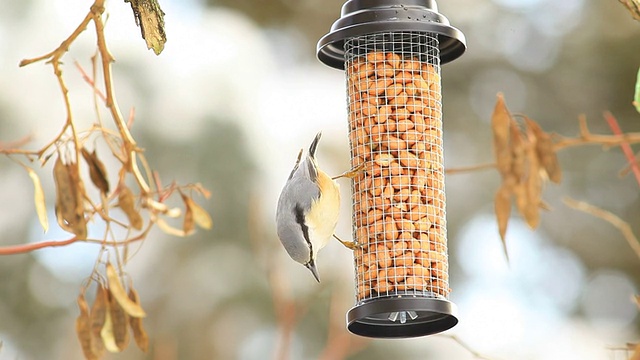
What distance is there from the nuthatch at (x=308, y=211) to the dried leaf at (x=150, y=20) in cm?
65

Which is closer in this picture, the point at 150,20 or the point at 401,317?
the point at 150,20

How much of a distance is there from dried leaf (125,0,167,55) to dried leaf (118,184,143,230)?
34 cm

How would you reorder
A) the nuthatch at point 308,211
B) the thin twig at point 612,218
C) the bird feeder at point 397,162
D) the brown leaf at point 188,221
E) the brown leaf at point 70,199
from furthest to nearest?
the nuthatch at point 308,211 < the bird feeder at point 397,162 < the brown leaf at point 188,221 < the thin twig at point 612,218 < the brown leaf at point 70,199

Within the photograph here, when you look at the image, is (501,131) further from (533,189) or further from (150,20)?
(150,20)

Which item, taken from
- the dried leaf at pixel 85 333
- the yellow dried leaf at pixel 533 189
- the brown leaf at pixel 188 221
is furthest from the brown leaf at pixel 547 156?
the dried leaf at pixel 85 333

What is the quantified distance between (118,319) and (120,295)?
0.23 feet

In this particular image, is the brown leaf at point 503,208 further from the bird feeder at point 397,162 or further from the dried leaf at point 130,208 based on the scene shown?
the dried leaf at point 130,208

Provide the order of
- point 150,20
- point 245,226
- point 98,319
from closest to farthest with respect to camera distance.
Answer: point 150,20 → point 98,319 → point 245,226

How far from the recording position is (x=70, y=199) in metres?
2.51

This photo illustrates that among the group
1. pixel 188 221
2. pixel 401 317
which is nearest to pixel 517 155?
pixel 401 317

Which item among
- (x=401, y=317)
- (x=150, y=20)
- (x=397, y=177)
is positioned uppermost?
(x=150, y=20)

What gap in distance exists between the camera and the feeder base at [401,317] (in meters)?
2.90

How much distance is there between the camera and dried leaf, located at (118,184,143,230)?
8.36ft

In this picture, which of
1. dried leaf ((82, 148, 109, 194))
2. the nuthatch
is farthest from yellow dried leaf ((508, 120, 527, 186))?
dried leaf ((82, 148, 109, 194))
